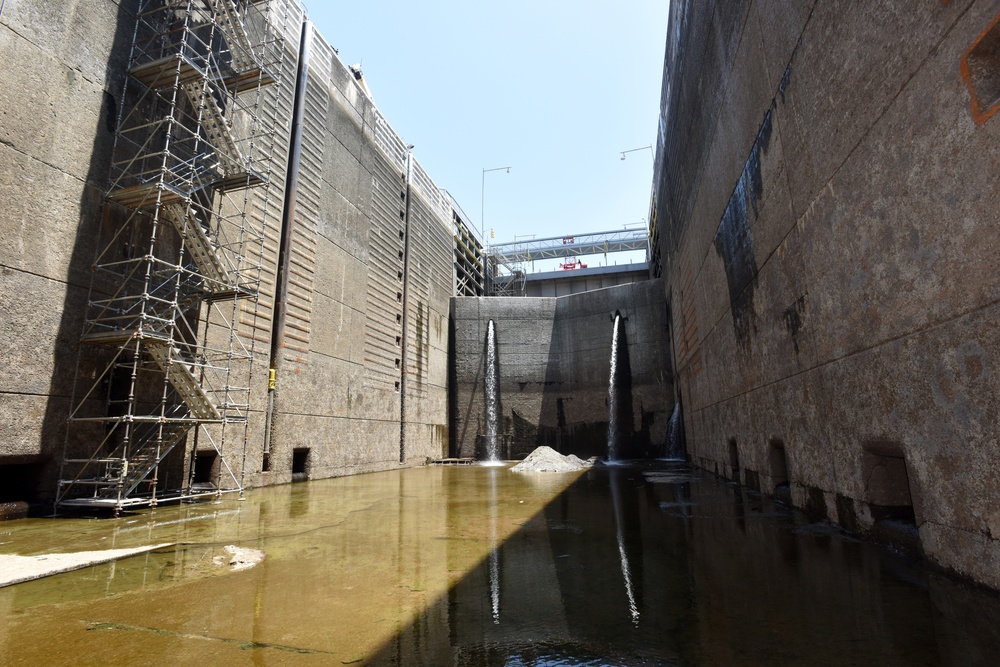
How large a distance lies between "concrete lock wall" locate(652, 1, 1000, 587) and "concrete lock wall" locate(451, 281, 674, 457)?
13190 mm

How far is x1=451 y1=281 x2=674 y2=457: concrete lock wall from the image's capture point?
21.8 metres

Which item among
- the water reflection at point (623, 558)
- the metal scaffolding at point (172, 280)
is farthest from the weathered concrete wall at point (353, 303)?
the water reflection at point (623, 558)

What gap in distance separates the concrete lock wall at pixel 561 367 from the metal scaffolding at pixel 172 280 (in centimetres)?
1302

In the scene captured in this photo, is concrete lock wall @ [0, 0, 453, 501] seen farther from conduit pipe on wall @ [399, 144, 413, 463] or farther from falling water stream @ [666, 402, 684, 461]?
falling water stream @ [666, 402, 684, 461]

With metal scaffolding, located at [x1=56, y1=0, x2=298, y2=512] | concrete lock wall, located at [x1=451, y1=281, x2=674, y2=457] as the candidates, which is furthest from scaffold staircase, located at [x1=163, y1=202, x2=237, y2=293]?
concrete lock wall, located at [x1=451, y1=281, x2=674, y2=457]

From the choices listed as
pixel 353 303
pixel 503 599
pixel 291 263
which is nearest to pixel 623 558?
pixel 503 599

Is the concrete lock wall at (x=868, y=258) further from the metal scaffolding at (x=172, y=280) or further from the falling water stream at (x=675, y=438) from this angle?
the falling water stream at (x=675, y=438)

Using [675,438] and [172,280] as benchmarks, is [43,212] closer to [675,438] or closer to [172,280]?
[172,280]

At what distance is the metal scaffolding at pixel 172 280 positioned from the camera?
8336 millimetres

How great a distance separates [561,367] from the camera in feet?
78.8

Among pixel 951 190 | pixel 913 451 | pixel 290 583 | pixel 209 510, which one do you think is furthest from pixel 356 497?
pixel 951 190

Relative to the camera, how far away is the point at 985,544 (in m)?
3.06

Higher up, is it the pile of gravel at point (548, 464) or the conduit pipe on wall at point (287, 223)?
the conduit pipe on wall at point (287, 223)

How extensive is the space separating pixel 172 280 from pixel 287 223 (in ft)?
13.7
